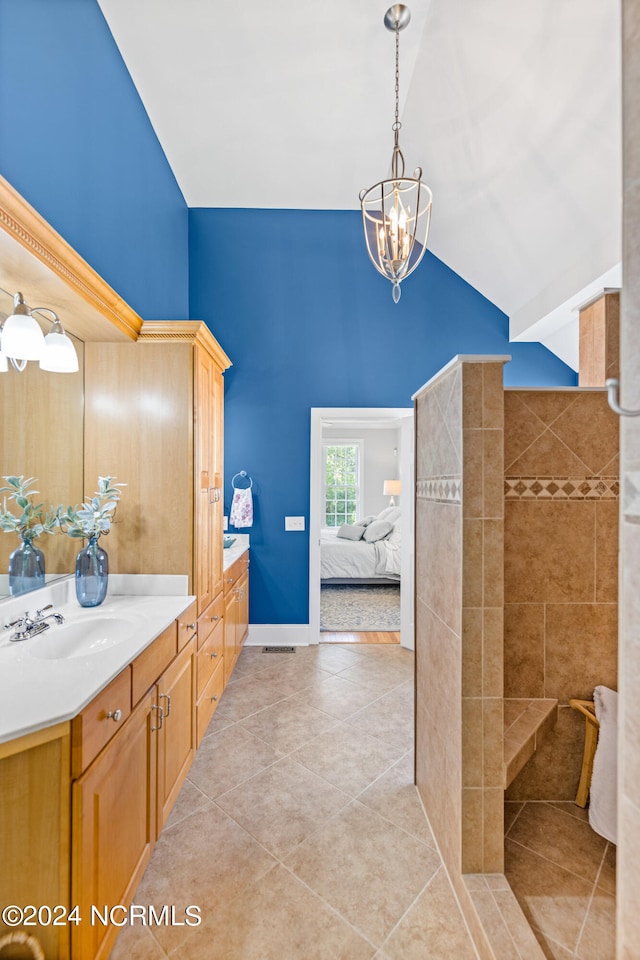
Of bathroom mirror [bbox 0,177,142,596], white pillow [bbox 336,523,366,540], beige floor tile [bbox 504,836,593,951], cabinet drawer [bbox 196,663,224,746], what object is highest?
bathroom mirror [bbox 0,177,142,596]

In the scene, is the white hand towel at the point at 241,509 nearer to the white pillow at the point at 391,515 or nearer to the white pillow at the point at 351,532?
the white pillow at the point at 351,532

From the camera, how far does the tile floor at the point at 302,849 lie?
4.70ft

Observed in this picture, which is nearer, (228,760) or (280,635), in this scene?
(228,760)

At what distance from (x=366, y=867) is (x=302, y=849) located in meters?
0.26

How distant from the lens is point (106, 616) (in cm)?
190

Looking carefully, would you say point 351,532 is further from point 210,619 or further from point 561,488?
point 561,488

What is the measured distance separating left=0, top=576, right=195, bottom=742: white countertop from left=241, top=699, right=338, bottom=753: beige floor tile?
1.00m

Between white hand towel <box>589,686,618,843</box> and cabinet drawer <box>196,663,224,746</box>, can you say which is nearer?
white hand towel <box>589,686,618,843</box>

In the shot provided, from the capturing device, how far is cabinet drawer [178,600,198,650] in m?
2.02

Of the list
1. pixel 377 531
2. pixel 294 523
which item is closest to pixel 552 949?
pixel 294 523

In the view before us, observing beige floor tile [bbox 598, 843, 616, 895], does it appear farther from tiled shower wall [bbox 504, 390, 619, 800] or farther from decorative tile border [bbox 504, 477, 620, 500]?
decorative tile border [bbox 504, 477, 620, 500]

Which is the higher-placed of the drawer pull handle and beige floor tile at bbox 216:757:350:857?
the drawer pull handle

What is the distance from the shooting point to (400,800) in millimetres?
2059
